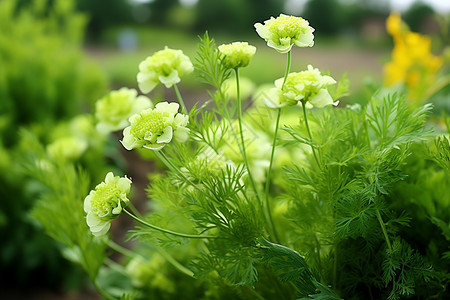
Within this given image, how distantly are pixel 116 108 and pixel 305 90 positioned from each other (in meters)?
0.30

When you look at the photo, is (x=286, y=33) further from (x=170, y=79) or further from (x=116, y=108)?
(x=116, y=108)

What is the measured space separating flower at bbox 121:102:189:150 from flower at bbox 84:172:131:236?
40mm

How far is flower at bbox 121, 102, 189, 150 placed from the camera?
390mm

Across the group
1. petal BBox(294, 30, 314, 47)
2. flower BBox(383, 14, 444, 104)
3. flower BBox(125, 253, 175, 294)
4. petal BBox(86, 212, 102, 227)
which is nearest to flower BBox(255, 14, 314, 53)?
petal BBox(294, 30, 314, 47)

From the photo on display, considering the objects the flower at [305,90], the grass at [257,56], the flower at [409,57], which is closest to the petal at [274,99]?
the flower at [305,90]

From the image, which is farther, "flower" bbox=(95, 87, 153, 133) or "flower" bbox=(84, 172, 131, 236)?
"flower" bbox=(95, 87, 153, 133)

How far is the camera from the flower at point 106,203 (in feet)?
1.31

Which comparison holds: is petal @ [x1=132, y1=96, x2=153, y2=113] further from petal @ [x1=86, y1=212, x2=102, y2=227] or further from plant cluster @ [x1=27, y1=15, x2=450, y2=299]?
petal @ [x1=86, y1=212, x2=102, y2=227]

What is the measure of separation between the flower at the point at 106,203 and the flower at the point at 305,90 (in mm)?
165

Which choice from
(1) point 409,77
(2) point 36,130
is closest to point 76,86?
(2) point 36,130

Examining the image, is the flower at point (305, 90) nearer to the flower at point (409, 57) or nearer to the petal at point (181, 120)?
the petal at point (181, 120)

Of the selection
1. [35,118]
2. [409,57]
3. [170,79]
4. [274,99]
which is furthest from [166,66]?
[35,118]

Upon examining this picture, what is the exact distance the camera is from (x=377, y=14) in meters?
6.51

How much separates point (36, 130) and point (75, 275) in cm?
54
